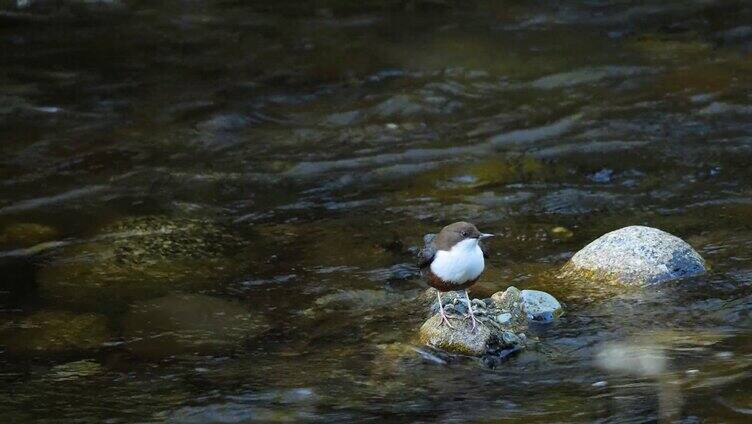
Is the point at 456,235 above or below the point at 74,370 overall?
above

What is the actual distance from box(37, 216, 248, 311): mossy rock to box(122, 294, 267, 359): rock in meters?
0.19

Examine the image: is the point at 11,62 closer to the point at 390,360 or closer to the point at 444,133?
the point at 444,133

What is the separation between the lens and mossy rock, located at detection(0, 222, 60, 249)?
833 centimetres

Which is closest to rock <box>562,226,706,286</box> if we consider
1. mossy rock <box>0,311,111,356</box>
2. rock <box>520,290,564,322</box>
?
rock <box>520,290,564,322</box>

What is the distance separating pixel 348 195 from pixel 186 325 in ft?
8.04

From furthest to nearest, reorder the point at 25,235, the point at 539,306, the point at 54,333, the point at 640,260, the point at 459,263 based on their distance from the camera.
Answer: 1. the point at 25,235
2. the point at 640,260
3. the point at 54,333
4. the point at 539,306
5. the point at 459,263

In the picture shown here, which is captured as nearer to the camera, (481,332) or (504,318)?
(481,332)

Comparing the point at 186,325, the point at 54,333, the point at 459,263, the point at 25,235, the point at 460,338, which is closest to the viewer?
the point at 459,263

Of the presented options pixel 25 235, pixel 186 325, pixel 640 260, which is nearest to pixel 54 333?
pixel 186 325

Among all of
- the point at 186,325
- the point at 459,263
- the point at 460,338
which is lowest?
the point at 186,325

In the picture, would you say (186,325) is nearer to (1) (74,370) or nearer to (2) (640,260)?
(1) (74,370)

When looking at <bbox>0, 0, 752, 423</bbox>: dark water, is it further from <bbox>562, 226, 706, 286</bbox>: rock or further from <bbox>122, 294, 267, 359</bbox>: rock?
<bbox>562, 226, 706, 286</bbox>: rock

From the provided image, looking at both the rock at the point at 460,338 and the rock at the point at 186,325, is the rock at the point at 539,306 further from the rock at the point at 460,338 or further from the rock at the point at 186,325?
the rock at the point at 186,325

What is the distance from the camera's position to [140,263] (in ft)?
25.9
